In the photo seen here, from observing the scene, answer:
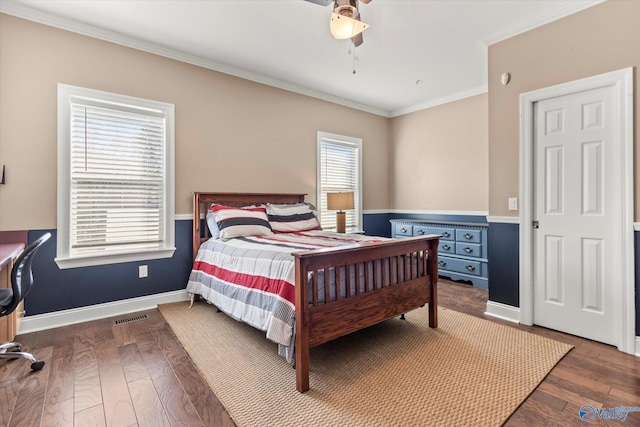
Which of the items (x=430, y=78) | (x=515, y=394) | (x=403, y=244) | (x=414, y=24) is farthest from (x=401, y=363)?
(x=430, y=78)

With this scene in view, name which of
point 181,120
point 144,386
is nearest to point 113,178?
point 181,120

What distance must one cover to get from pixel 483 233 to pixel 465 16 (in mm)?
2499

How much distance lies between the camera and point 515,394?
5.79ft

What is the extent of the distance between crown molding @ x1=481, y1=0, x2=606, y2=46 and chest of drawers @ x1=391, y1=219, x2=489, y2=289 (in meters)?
2.15

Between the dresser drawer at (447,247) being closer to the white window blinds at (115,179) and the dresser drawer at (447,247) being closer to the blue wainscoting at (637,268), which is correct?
the blue wainscoting at (637,268)

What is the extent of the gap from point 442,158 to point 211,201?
3.52 meters

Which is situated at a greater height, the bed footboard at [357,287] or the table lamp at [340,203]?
the table lamp at [340,203]

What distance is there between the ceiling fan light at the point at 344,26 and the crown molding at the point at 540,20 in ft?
5.72

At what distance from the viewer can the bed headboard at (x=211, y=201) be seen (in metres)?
3.46

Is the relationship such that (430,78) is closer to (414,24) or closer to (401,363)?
(414,24)

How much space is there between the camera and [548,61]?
2.70 metres

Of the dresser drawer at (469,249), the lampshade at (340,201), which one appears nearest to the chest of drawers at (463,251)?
the dresser drawer at (469,249)

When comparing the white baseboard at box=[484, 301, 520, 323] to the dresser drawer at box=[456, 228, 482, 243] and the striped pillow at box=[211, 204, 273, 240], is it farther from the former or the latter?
the striped pillow at box=[211, 204, 273, 240]

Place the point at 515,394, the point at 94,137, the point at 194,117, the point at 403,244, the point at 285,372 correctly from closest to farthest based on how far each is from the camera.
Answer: the point at 515,394 → the point at 285,372 → the point at 403,244 → the point at 94,137 → the point at 194,117
